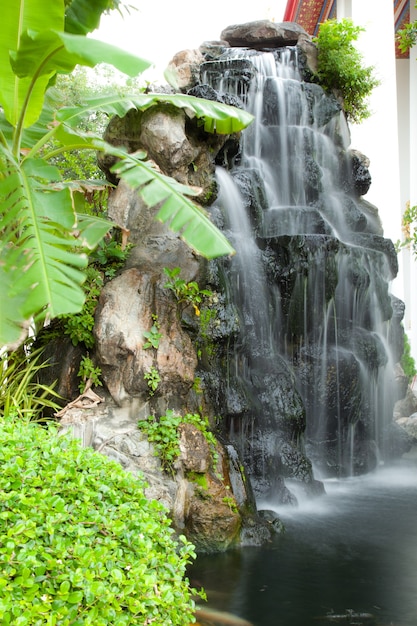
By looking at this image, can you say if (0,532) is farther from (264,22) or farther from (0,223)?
(264,22)

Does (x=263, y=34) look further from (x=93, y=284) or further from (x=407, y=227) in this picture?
(x=93, y=284)

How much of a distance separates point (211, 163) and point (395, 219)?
6.24 meters

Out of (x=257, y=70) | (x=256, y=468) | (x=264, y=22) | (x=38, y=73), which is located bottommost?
(x=256, y=468)

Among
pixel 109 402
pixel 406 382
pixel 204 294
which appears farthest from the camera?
pixel 406 382

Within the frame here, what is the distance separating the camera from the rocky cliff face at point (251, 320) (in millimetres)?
5781

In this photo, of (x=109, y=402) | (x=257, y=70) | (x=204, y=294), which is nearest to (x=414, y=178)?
(x=257, y=70)

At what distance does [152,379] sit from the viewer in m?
5.79

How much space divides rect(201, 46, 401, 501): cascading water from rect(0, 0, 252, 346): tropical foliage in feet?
9.57

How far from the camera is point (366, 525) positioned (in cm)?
619

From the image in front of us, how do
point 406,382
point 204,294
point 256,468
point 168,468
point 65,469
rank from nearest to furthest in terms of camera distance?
1. point 65,469
2. point 168,468
3. point 204,294
4. point 256,468
5. point 406,382

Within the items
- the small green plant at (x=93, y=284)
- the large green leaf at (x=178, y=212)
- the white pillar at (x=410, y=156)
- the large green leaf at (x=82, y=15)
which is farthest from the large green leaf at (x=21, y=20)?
the white pillar at (x=410, y=156)

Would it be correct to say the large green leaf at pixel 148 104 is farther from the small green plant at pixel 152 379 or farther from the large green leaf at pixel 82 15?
the small green plant at pixel 152 379

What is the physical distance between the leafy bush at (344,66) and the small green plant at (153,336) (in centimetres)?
957

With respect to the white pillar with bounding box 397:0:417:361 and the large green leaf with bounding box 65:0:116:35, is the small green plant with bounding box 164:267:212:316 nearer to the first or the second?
the large green leaf with bounding box 65:0:116:35
